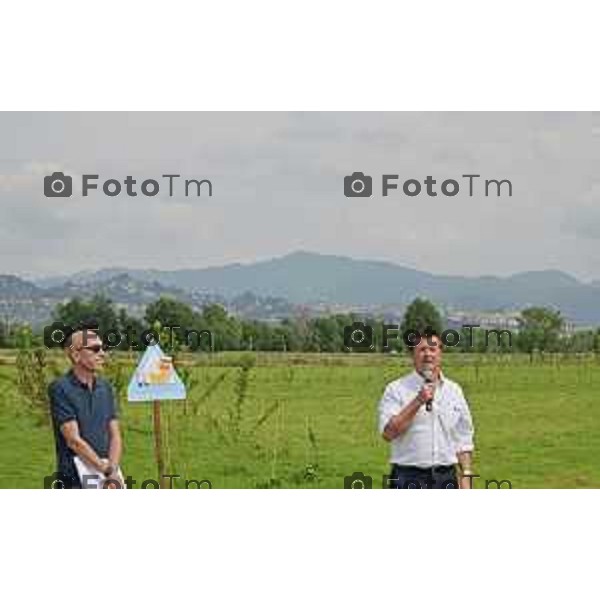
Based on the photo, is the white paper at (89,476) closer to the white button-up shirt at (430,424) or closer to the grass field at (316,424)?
the grass field at (316,424)

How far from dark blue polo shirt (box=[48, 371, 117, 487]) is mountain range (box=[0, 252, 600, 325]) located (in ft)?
1.47

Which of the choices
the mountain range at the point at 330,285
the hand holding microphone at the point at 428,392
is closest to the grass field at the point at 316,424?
the hand holding microphone at the point at 428,392

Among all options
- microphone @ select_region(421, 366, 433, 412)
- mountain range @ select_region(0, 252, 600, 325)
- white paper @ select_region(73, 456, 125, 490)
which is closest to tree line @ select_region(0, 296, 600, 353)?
mountain range @ select_region(0, 252, 600, 325)

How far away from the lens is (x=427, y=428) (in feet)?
27.7

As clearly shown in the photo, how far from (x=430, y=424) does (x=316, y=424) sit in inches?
26.1

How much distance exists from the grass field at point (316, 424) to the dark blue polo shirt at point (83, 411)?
0.26 feet

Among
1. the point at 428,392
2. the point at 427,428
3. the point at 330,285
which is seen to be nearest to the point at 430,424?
the point at 427,428

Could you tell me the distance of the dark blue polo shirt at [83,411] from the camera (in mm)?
8727

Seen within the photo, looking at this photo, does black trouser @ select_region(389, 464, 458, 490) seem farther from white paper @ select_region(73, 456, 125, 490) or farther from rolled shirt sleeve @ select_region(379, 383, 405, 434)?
white paper @ select_region(73, 456, 125, 490)

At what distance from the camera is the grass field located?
8789 mm

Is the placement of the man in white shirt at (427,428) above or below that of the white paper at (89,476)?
above

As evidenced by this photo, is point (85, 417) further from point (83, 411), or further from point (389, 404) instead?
point (389, 404)

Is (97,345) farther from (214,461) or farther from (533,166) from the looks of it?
(533,166)

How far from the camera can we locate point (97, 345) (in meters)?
8.82
